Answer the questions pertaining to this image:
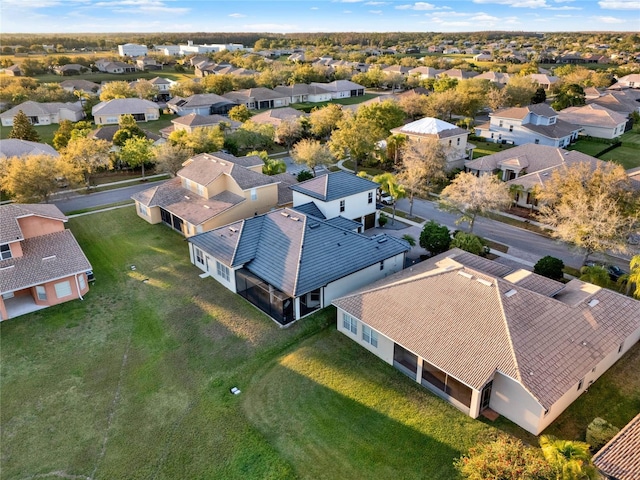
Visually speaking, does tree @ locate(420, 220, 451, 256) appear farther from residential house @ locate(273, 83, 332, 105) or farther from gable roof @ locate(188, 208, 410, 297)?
residential house @ locate(273, 83, 332, 105)

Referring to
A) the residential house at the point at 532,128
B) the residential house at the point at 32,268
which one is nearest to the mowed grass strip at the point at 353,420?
the residential house at the point at 32,268

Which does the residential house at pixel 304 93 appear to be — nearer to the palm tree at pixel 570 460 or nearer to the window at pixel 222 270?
the window at pixel 222 270

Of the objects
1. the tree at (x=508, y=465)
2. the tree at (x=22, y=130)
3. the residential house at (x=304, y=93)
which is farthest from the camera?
the residential house at (x=304, y=93)

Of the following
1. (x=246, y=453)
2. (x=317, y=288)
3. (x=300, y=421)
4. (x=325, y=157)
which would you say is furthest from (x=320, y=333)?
(x=325, y=157)

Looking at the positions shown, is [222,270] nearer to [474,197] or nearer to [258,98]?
[474,197]

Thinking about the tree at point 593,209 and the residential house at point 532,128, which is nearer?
the tree at point 593,209

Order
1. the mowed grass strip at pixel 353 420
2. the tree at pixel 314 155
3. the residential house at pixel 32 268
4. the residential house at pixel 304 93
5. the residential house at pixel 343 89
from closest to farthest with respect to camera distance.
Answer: the mowed grass strip at pixel 353 420, the residential house at pixel 32 268, the tree at pixel 314 155, the residential house at pixel 304 93, the residential house at pixel 343 89

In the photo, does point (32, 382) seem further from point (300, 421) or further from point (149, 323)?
point (300, 421)
